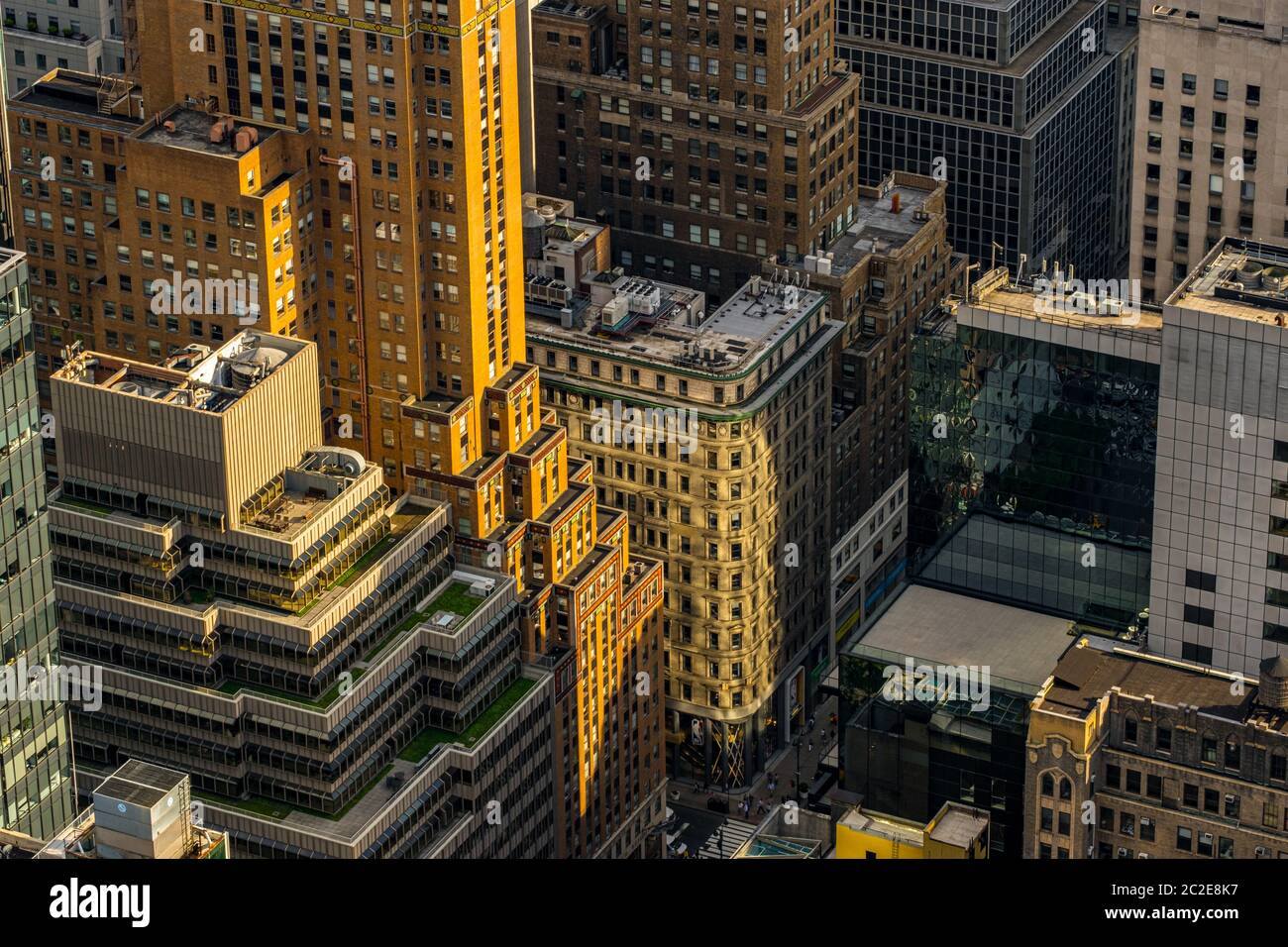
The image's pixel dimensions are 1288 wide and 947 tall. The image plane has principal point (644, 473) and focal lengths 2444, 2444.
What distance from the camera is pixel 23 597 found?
16962 centimetres

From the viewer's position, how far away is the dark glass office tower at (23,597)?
162 m

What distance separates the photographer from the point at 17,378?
163 meters

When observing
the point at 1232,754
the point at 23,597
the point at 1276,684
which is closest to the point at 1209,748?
the point at 1232,754

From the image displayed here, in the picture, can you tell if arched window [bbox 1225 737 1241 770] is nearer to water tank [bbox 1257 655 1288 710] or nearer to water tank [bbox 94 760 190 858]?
water tank [bbox 1257 655 1288 710]

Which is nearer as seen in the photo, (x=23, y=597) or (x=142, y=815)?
→ (x=142, y=815)

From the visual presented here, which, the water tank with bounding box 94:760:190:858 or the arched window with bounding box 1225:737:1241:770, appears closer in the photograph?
the water tank with bounding box 94:760:190:858

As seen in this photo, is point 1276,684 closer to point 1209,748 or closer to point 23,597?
point 1209,748

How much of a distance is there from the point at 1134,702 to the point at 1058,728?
661 cm

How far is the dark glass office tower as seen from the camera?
16188 centimetres
